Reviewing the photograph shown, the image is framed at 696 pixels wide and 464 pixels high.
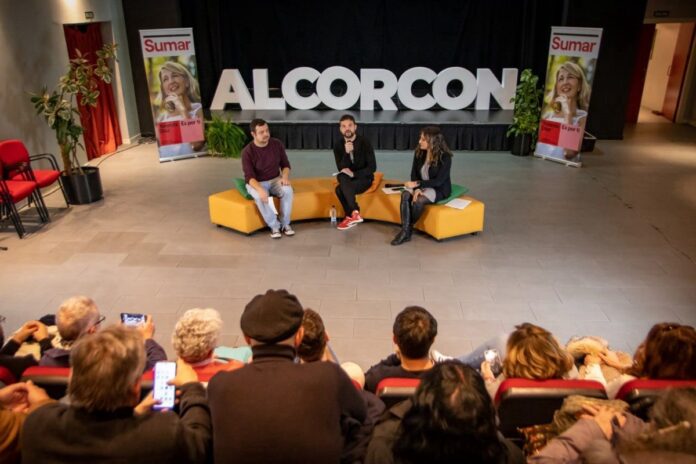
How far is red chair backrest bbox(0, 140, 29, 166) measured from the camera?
592cm

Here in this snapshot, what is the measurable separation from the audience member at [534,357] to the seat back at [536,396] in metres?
0.04

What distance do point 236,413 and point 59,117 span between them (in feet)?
19.3

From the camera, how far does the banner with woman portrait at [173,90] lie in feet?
26.3

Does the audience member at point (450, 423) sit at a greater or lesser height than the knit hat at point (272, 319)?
lesser

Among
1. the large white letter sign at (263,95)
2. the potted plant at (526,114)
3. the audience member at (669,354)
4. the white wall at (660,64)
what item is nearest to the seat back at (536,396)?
the audience member at (669,354)

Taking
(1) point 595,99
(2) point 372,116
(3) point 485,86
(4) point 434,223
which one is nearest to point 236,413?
(4) point 434,223

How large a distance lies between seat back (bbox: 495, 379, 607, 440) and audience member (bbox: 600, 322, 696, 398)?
21 centimetres

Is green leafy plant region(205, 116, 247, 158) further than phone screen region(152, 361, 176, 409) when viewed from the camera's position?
Yes

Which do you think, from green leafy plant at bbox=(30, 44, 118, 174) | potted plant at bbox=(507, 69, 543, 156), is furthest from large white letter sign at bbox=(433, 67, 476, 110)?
green leafy plant at bbox=(30, 44, 118, 174)

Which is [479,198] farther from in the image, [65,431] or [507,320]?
[65,431]

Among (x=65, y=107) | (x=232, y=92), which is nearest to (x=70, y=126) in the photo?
(x=65, y=107)

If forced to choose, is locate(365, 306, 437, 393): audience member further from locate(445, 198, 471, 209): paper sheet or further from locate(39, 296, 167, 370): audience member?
locate(445, 198, 471, 209): paper sheet

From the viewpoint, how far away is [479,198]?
674 cm

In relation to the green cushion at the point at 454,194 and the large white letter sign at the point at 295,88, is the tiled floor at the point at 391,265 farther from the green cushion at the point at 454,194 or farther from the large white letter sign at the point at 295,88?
the large white letter sign at the point at 295,88
